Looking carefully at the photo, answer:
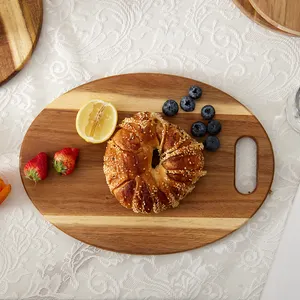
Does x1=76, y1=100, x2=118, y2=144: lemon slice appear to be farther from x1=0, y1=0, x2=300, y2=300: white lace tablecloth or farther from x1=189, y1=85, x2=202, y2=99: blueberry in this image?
x1=189, y1=85, x2=202, y2=99: blueberry

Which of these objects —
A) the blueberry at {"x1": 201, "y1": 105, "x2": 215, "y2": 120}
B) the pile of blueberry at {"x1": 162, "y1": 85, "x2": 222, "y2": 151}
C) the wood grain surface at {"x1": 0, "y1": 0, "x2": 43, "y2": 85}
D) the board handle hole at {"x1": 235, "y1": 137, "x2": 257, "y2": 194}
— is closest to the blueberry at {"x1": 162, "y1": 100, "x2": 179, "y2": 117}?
the pile of blueberry at {"x1": 162, "y1": 85, "x2": 222, "y2": 151}

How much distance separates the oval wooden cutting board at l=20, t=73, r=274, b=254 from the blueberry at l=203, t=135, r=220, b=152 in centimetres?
Answer: 4

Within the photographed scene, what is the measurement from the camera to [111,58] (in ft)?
6.83

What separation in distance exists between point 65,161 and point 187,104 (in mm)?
498

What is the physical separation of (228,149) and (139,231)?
0.45 meters

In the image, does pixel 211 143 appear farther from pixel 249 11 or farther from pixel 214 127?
pixel 249 11

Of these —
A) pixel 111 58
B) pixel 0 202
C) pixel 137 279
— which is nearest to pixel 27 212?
pixel 0 202

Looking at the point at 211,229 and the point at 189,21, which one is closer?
the point at 211,229

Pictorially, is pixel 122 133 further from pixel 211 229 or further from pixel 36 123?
pixel 211 229

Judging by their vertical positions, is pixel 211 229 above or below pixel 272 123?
below

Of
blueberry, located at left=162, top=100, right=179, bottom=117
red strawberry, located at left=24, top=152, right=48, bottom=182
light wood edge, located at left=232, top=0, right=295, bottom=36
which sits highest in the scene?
light wood edge, located at left=232, top=0, right=295, bottom=36

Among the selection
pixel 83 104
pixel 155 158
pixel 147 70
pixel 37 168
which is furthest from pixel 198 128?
pixel 37 168

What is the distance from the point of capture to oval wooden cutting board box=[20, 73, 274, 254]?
1.94m

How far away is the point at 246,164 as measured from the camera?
6.57 ft
